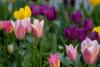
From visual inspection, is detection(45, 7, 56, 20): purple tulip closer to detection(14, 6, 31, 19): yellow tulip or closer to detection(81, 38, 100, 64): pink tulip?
detection(14, 6, 31, 19): yellow tulip

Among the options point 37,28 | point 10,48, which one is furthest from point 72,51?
point 10,48

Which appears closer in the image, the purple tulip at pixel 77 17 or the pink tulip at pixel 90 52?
the pink tulip at pixel 90 52

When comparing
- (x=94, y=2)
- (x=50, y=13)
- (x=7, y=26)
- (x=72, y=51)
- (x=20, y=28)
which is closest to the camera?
(x=72, y=51)

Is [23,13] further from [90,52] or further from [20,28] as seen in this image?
[90,52]

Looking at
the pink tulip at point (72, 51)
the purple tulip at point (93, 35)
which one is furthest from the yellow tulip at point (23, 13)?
the pink tulip at point (72, 51)

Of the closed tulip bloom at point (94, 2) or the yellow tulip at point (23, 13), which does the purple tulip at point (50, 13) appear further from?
the closed tulip bloom at point (94, 2)

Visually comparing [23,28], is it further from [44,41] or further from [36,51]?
[44,41]

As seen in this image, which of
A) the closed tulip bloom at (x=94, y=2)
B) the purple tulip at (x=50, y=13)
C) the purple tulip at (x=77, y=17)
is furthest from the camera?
the closed tulip bloom at (x=94, y=2)

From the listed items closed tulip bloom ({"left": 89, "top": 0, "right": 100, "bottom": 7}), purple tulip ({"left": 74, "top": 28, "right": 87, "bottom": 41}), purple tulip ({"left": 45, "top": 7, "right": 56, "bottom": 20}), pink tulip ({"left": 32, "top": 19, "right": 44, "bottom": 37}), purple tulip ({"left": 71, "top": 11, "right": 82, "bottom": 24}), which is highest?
pink tulip ({"left": 32, "top": 19, "right": 44, "bottom": 37})

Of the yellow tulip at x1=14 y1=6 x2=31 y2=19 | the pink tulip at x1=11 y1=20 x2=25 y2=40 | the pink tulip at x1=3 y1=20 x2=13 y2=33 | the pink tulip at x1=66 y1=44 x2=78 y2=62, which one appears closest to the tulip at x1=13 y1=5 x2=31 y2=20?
the yellow tulip at x1=14 y1=6 x2=31 y2=19

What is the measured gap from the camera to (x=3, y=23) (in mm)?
2055

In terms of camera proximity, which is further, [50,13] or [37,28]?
[50,13]

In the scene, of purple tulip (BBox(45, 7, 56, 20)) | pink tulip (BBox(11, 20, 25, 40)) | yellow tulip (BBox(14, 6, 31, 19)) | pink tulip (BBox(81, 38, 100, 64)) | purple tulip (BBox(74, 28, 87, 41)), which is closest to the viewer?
pink tulip (BBox(81, 38, 100, 64))

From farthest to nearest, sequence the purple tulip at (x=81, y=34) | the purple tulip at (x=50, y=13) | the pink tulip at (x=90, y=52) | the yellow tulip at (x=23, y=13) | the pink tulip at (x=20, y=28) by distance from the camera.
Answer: the purple tulip at (x=50, y=13), the yellow tulip at (x=23, y=13), the purple tulip at (x=81, y=34), the pink tulip at (x=20, y=28), the pink tulip at (x=90, y=52)
